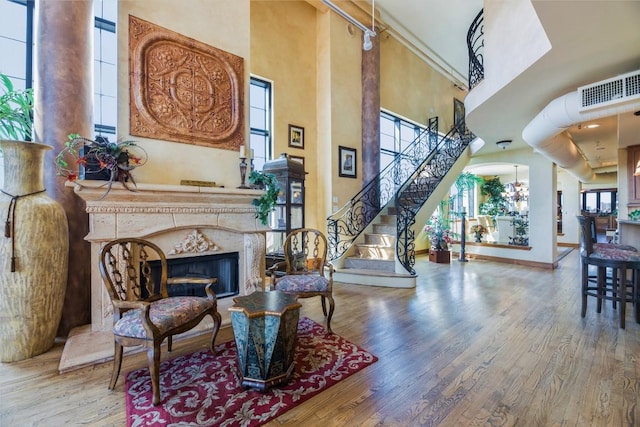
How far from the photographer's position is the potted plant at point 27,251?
2.46m

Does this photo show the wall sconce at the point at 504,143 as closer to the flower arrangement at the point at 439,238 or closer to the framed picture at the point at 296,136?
the flower arrangement at the point at 439,238

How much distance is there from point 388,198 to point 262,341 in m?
5.65

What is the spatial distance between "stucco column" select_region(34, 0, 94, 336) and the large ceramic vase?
0.28 metres

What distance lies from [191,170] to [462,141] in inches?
250

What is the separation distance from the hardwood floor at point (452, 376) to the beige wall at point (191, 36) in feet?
5.90

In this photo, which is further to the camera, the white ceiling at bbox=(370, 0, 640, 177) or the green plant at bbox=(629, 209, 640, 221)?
the green plant at bbox=(629, 209, 640, 221)

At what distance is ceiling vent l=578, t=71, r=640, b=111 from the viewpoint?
8.89 ft

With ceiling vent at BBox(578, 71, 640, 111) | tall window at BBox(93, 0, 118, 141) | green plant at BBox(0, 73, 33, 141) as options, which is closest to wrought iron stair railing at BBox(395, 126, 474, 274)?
ceiling vent at BBox(578, 71, 640, 111)

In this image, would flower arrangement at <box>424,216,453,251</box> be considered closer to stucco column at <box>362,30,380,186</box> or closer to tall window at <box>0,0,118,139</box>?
stucco column at <box>362,30,380,186</box>

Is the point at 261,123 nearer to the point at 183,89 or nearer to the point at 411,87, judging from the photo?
the point at 183,89

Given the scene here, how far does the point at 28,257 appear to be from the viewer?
250 cm

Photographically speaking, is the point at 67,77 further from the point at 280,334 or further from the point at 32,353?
the point at 280,334

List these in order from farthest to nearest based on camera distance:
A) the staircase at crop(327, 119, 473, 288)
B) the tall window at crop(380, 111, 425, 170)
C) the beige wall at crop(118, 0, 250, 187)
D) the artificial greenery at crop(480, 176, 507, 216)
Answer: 1. the artificial greenery at crop(480, 176, 507, 216)
2. the tall window at crop(380, 111, 425, 170)
3. the staircase at crop(327, 119, 473, 288)
4. the beige wall at crop(118, 0, 250, 187)

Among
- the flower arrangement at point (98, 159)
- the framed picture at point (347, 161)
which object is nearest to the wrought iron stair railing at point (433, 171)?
the framed picture at point (347, 161)
